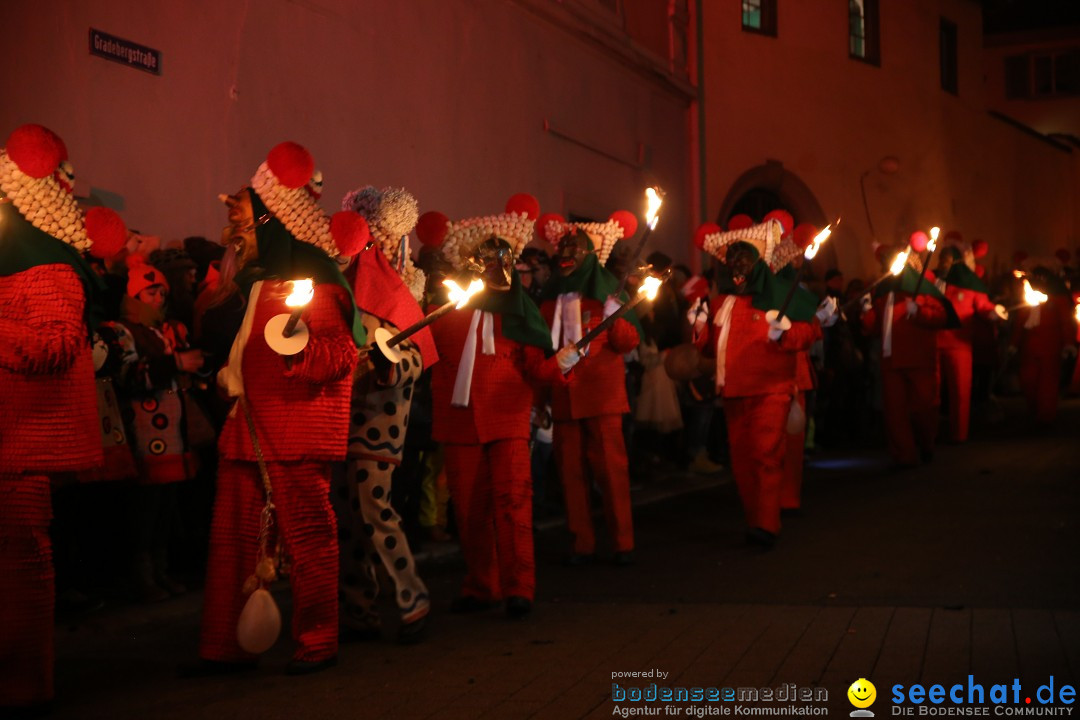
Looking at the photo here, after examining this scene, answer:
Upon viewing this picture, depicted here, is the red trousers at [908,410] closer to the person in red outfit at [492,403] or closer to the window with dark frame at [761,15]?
the person in red outfit at [492,403]

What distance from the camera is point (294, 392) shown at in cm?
580

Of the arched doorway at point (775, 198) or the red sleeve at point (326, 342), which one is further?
the arched doorway at point (775, 198)

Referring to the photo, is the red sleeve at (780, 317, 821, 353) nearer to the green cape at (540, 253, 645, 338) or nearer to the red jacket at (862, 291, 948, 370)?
the green cape at (540, 253, 645, 338)

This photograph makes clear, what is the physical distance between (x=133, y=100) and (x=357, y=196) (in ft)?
10.8

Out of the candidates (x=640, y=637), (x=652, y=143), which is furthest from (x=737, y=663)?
(x=652, y=143)

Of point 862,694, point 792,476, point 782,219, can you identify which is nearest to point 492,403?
point 862,694

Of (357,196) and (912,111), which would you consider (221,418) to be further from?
(912,111)

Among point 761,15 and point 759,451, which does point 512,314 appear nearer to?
point 759,451

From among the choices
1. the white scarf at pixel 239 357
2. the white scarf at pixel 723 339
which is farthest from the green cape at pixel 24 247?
the white scarf at pixel 723 339

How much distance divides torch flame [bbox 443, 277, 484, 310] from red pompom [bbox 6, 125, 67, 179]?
1.77 metres

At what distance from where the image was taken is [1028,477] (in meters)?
12.6

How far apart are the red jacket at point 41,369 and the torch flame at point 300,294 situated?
2.70 ft

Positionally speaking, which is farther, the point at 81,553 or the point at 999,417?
the point at 999,417

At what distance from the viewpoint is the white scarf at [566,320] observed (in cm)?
906
